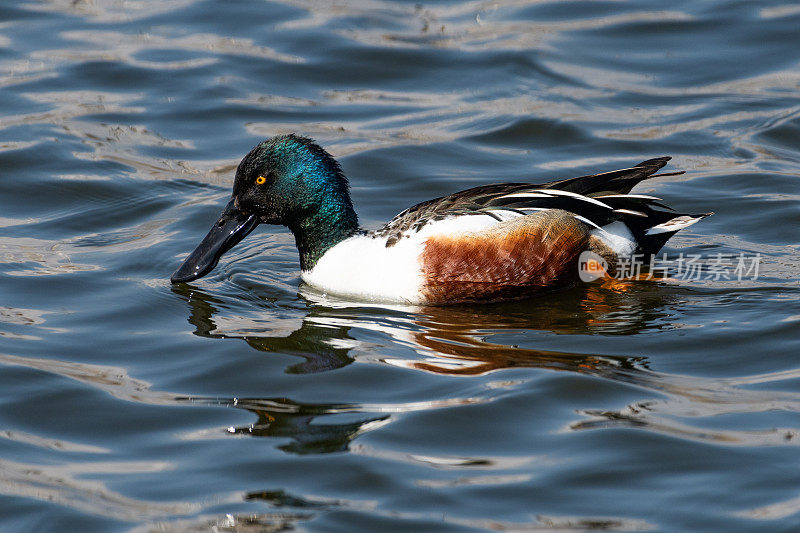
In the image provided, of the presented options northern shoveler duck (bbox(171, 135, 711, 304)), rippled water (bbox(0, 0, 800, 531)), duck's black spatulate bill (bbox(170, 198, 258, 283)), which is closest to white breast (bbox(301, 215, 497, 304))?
northern shoveler duck (bbox(171, 135, 711, 304))

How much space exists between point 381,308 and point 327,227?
65 centimetres

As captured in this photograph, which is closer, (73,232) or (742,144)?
(73,232)

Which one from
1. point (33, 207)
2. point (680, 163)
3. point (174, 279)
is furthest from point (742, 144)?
point (33, 207)

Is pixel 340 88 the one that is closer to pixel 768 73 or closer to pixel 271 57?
pixel 271 57

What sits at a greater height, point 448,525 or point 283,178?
point 283,178

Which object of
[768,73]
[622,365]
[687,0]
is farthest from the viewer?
[687,0]

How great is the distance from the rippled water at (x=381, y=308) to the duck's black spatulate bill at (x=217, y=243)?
5.2 inches

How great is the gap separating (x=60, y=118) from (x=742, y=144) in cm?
573

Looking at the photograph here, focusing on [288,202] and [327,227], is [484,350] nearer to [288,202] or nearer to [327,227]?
[327,227]

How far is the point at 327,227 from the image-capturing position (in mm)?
6867

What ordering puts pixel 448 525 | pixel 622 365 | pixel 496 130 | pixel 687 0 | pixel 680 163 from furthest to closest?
pixel 687 0, pixel 496 130, pixel 680 163, pixel 622 365, pixel 448 525

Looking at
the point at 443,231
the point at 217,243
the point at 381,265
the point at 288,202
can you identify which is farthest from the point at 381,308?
the point at 217,243

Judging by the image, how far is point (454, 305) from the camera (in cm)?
659

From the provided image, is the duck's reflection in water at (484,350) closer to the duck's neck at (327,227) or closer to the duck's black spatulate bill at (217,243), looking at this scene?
the duck's black spatulate bill at (217,243)
